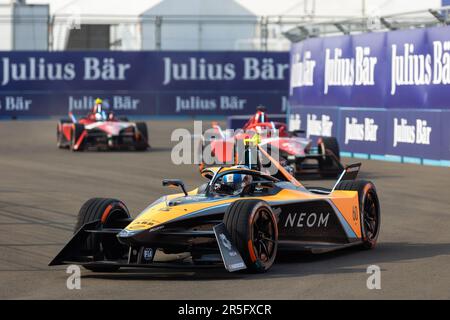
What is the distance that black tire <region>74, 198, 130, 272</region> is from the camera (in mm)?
10602

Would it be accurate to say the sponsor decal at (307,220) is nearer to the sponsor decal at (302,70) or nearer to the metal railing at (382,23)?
the metal railing at (382,23)

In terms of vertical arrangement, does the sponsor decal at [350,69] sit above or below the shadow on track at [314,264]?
above

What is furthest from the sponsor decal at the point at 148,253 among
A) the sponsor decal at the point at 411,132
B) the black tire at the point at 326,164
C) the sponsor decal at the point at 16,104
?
the sponsor decal at the point at 16,104

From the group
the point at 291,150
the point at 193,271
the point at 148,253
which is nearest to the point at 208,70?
the point at 291,150

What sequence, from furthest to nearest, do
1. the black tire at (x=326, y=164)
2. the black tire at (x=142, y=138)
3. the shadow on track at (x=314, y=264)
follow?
Result: 1. the black tire at (x=142, y=138)
2. the black tire at (x=326, y=164)
3. the shadow on track at (x=314, y=264)

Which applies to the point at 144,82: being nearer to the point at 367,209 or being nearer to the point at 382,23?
the point at 382,23

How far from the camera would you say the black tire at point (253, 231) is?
10055 millimetres

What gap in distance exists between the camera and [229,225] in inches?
399

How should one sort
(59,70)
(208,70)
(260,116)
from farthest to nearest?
(208,70), (59,70), (260,116)

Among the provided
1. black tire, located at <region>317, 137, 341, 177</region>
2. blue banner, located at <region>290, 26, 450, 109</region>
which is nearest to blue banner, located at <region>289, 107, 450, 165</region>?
blue banner, located at <region>290, 26, 450, 109</region>

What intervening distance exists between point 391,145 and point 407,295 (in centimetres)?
1628

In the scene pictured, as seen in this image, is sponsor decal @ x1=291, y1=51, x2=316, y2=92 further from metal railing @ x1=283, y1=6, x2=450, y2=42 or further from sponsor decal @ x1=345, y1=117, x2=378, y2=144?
sponsor decal @ x1=345, y1=117, x2=378, y2=144

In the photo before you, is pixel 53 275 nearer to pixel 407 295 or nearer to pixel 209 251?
pixel 209 251

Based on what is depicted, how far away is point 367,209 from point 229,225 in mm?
2615
